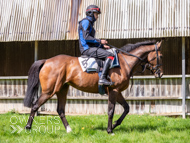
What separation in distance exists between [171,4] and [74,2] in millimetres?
4107

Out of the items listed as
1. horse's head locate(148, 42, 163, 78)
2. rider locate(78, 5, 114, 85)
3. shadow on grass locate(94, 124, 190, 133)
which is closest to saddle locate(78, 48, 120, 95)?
rider locate(78, 5, 114, 85)

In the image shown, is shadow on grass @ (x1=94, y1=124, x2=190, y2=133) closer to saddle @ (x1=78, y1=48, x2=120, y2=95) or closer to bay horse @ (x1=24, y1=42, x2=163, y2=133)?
bay horse @ (x1=24, y1=42, x2=163, y2=133)

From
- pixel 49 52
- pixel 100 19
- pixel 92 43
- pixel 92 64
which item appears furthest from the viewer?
pixel 49 52

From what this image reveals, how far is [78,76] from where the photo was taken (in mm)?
8055

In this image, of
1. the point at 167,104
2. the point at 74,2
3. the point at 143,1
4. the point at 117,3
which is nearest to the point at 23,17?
the point at 74,2

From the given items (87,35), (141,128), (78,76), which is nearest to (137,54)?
(87,35)

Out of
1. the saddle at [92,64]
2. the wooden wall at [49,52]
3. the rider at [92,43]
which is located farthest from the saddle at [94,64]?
the wooden wall at [49,52]

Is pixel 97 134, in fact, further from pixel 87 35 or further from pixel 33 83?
pixel 87 35

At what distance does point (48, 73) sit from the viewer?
8.03 m

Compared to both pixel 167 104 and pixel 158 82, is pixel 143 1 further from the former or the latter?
pixel 167 104

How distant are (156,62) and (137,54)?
0.55 m

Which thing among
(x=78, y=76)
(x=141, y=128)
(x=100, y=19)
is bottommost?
(x=141, y=128)

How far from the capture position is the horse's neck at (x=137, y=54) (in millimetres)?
8148

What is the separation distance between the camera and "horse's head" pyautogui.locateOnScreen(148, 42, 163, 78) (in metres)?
8.15
